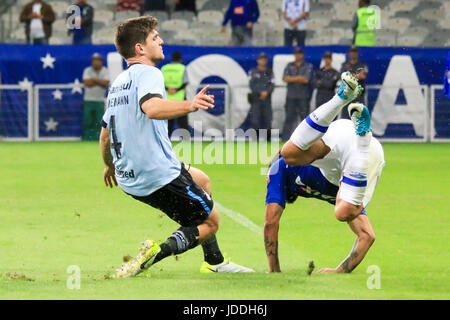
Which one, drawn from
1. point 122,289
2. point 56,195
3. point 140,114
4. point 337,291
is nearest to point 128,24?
point 140,114

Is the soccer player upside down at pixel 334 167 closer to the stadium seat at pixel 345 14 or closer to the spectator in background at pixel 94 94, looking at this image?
the spectator in background at pixel 94 94

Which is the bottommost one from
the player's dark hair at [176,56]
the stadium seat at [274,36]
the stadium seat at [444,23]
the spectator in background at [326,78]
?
the spectator in background at [326,78]

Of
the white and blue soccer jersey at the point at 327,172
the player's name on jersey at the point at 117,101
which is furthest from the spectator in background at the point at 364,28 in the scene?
the player's name on jersey at the point at 117,101

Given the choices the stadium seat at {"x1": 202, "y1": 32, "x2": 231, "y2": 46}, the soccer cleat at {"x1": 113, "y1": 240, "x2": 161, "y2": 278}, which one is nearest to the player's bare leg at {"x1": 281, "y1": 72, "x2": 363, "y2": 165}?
the soccer cleat at {"x1": 113, "y1": 240, "x2": 161, "y2": 278}

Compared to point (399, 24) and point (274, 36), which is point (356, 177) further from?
point (399, 24)

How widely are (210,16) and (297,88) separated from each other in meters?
5.07

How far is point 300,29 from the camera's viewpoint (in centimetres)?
2492

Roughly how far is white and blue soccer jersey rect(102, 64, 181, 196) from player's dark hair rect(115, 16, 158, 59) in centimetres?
16

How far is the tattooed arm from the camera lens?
26.4ft

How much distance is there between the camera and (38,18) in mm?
25172

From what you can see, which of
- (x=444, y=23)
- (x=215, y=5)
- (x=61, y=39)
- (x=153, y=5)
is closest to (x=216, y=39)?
(x=215, y=5)

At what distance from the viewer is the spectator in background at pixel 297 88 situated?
75.5ft

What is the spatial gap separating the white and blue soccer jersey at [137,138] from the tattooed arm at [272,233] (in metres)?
1.12

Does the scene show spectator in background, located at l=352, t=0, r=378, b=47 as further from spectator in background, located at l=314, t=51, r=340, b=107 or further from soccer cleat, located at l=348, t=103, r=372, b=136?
soccer cleat, located at l=348, t=103, r=372, b=136
